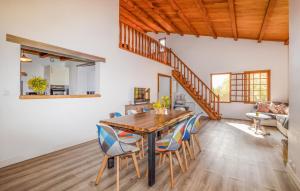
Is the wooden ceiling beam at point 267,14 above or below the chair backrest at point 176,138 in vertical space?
above

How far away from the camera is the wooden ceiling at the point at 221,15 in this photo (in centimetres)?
440

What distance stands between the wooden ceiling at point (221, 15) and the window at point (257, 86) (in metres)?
1.45

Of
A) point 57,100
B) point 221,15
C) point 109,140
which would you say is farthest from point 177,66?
point 109,140

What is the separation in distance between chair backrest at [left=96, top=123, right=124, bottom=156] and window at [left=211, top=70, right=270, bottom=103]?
7037 mm

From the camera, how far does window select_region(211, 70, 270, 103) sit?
6.91m

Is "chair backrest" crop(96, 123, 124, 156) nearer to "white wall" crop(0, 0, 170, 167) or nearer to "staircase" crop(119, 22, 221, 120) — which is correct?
"white wall" crop(0, 0, 170, 167)

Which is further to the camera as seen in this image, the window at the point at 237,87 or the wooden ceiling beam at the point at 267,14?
the window at the point at 237,87

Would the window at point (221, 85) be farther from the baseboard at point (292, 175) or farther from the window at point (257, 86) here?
the baseboard at point (292, 175)

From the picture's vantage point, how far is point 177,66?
8.74 metres

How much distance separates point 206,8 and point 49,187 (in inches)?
229

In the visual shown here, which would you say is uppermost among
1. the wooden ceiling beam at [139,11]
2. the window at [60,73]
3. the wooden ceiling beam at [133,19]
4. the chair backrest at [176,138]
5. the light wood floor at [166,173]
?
the wooden ceiling beam at [133,19]

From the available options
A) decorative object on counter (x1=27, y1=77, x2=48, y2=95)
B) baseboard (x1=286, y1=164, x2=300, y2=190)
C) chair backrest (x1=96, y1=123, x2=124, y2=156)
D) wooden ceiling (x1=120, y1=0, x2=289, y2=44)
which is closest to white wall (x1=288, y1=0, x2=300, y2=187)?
baseboard (x1=286, y1=164, x2=300, y2=190)

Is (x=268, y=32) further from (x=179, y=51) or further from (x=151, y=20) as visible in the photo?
(x=151, y=20)

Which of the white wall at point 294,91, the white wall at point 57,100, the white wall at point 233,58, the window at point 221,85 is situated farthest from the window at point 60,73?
the window at point 221,85
